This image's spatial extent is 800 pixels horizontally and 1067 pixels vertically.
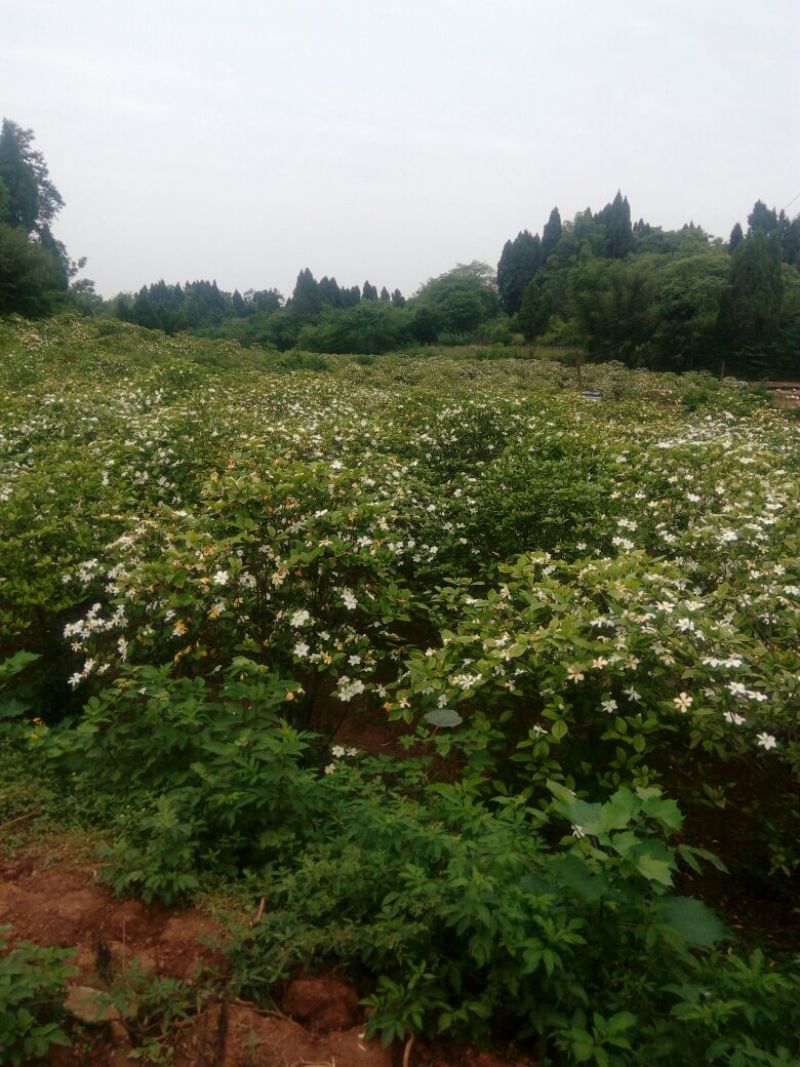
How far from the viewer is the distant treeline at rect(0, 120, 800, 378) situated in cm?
2888

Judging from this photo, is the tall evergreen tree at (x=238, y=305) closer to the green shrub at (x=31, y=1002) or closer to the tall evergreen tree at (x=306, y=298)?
the tall evergreen tree at (x=306, y=298)

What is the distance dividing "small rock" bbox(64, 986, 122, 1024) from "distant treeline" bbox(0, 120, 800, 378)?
26.2 metres

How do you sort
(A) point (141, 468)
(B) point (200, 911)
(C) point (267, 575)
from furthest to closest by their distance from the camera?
(A) point (141, 468)
(C) point (267, 575)
(B) point (200, 911)

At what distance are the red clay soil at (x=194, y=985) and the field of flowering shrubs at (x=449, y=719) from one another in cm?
7

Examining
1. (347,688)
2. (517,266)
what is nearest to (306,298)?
(517,266)

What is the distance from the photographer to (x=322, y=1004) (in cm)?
172

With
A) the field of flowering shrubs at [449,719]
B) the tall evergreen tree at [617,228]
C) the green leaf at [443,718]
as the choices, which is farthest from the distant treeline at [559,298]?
the green leaf at [443,718]

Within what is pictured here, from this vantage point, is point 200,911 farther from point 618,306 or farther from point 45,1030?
point 618,306

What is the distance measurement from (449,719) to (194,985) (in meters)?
1.18

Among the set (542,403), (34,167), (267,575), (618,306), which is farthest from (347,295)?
(267,575)

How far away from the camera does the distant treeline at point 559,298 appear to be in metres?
28.9

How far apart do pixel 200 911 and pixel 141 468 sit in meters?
3.45

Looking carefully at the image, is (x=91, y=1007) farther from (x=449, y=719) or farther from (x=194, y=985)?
(x=449, y=719)

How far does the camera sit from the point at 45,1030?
145 cm
